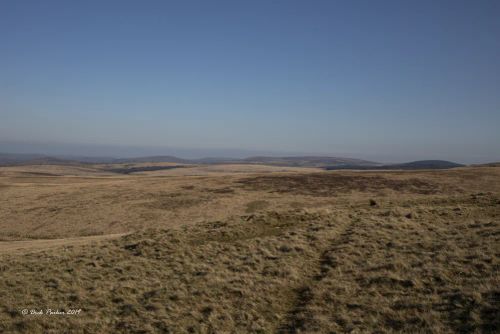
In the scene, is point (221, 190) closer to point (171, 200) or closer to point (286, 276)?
point (171, 200)

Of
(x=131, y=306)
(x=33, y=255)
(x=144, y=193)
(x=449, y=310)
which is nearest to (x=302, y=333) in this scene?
(x=449, y=310)

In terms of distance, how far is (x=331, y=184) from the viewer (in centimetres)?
5575

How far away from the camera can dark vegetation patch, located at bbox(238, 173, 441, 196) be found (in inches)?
2018

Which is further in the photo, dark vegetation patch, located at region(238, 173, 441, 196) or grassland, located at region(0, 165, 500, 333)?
dark vegetation patch, located at region(238, 173, 441, 196)

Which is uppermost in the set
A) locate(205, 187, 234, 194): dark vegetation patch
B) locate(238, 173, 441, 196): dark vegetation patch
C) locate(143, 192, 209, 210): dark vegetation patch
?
locate(238, 173, 441, 196): dark vegetation patch

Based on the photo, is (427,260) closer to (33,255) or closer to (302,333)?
(302,333)

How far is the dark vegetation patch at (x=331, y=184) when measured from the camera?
5126 cm

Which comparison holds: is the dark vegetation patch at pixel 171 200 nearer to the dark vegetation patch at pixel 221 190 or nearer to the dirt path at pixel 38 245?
the dark vegetation patch at pixel 221 190

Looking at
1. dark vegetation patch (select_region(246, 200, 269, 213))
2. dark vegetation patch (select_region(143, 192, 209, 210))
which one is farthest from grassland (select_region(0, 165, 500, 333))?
dark vegetation patch (select_region(143, 192, 209, 210))

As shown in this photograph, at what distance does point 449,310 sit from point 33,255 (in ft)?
73.8

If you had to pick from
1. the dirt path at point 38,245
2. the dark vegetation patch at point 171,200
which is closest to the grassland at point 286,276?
the dirt path at point 38,245

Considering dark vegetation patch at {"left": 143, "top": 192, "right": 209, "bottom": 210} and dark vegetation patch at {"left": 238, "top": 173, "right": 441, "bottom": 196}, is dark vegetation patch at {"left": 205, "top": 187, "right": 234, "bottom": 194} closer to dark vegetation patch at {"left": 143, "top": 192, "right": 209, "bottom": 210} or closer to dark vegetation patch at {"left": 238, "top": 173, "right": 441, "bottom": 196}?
dark vegetation patch at {"left": 238, "top": 173, "right": 441, "bottom": 196}

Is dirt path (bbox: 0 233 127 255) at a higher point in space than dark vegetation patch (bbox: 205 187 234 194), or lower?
lower

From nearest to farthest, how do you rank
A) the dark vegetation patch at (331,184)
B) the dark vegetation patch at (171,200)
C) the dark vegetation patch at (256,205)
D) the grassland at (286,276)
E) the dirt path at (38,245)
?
1. the grassland at (286,276)
2. the dirt path at (38,245)
3. the dark vegetation patch at (256,205)
4. the dark vegetation patch at (171,200)
5. the dark vegetation patch at (331,184)
